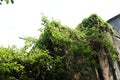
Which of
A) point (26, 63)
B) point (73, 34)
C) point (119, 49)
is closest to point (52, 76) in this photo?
point (26, 63)

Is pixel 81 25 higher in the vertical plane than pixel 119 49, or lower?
higher

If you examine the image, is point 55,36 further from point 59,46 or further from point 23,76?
point 23,76

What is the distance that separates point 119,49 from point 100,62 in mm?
3705

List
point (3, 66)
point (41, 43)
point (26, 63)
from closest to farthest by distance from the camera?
point (3, 66), point (26, 63), point (41, 43)

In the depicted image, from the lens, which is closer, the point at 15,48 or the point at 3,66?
the point at 3,66

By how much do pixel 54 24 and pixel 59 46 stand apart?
1747 millimetres

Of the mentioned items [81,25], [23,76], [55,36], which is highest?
[81,25]

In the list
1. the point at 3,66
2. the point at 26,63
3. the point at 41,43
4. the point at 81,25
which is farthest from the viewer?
the point at 81,25

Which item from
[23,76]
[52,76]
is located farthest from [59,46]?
[23,76]

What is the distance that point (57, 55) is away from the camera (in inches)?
721

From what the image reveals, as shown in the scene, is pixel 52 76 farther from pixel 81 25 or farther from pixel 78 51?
pixel 81 25

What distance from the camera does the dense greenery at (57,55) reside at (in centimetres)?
1658

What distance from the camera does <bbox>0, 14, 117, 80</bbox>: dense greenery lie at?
16.6 metres

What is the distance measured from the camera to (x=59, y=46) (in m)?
18.2
